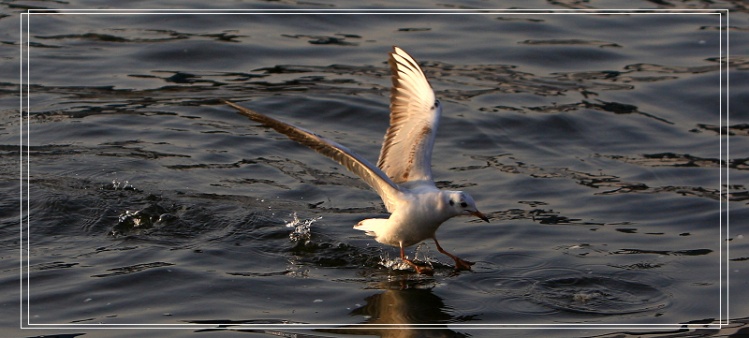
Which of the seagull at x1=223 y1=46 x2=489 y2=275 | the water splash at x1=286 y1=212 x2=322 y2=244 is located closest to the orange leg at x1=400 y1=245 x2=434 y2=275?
the seagull at x1=223 y1=46 x2=489 y2=275

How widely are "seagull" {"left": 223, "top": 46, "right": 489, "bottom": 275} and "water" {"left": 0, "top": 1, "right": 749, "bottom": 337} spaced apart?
0.40 m

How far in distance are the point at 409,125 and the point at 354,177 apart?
1.97 meters

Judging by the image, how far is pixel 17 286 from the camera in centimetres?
830

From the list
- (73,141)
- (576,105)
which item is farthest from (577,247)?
(73,141)

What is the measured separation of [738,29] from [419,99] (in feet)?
22.8

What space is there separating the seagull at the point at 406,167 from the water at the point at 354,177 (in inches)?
15.6

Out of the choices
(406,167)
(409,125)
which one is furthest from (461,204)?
(409,125)

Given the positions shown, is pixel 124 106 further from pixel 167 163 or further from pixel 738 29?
pixel 738 29

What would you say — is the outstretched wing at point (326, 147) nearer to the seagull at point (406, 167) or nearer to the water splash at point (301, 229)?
the seagull at point (406, 167)

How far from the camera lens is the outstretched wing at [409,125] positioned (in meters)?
8.87

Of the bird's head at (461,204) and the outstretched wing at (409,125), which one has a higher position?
the outstretched wing at (409,125)

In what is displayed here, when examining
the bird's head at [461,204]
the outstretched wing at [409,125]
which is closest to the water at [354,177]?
the bird's head at [461,204]

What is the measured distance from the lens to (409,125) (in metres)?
9.17

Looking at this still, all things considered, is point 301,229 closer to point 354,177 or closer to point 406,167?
point 406,167
